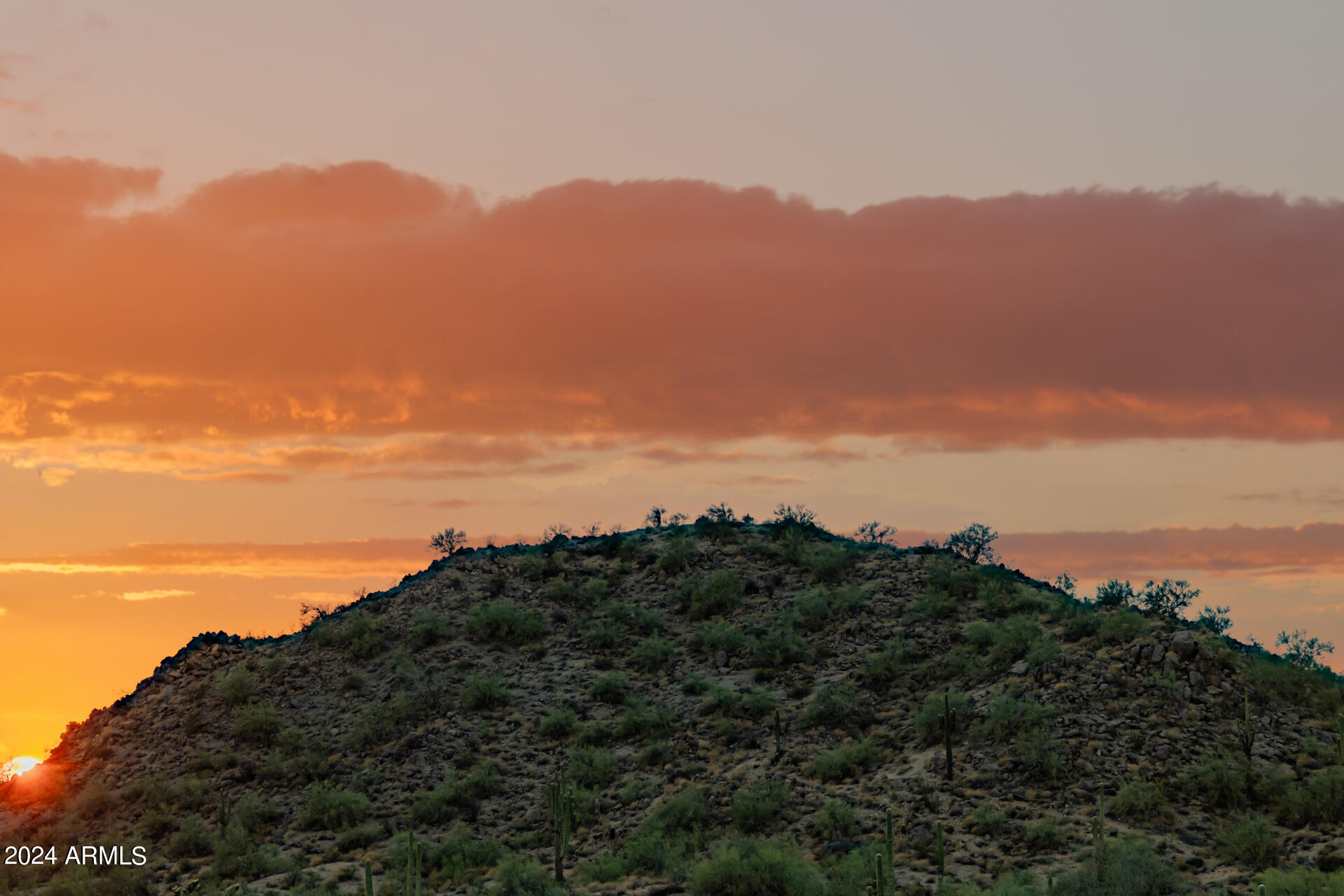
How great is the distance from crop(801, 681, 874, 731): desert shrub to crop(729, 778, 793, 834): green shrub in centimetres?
424

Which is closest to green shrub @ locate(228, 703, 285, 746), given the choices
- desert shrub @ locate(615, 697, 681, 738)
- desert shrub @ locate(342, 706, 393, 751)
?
desert shrub @ locate(342, 706, 393, 751)

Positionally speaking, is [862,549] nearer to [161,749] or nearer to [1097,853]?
[1097,853]

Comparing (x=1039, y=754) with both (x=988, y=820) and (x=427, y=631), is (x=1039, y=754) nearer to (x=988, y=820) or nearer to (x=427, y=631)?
(x=988, y=820)

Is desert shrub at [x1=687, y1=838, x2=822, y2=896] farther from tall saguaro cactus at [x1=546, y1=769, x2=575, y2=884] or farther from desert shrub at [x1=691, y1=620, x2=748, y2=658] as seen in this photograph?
desert shrub at [x1=691, y1=620, x2=748, y2=658]

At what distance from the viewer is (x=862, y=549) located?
5494cm

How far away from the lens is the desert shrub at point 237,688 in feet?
159

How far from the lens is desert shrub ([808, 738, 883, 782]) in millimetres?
36875

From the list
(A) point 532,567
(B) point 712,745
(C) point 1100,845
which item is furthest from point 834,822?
(A) point 532,567

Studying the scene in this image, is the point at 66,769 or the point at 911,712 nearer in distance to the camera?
the point at 911,712

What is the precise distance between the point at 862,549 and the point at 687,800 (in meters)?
21.8

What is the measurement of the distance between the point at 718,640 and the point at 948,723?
13.9 meters

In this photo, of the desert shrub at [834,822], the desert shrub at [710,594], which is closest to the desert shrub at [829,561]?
the desert shrub at [710,594]

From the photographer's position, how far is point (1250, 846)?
29.9 meters

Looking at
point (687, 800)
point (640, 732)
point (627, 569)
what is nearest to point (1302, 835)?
point (687, 800)
